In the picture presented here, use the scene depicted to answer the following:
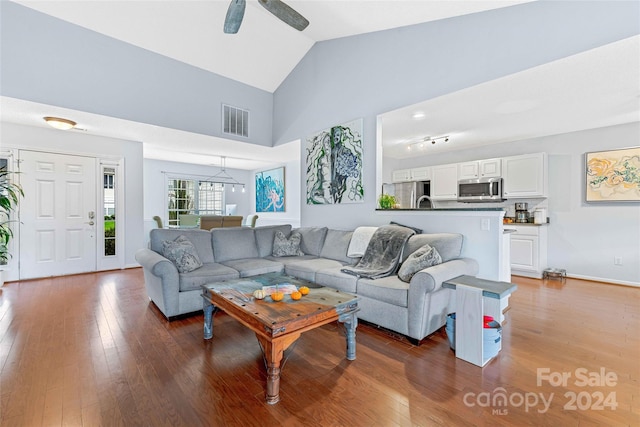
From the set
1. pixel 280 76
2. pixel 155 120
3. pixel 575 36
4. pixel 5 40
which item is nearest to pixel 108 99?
pixel 155 120

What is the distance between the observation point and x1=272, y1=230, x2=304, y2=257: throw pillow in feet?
13.1

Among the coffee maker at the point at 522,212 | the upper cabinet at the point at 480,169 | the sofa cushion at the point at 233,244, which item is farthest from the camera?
the upper cabinet at the point at 480,169

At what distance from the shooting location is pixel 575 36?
7.77ft

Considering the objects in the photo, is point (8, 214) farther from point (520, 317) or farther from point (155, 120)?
point (520, 317)

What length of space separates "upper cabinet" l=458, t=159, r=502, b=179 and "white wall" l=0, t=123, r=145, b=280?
6.38 metres

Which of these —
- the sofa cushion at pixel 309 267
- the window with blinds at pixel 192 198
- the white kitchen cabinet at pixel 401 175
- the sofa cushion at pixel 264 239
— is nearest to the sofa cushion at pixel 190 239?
the sofa cushion at pixel 264 239

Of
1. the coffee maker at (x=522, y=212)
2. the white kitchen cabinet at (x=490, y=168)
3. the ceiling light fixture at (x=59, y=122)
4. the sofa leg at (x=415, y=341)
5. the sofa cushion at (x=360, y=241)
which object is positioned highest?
the ceiling light fixture at (x=59, y=122)

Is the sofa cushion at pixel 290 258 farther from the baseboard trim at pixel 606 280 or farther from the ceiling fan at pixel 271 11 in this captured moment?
the baseboard trim at pixel 606 280

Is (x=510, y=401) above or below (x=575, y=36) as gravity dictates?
below

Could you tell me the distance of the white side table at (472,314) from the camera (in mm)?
2025

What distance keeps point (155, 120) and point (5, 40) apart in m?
1.66

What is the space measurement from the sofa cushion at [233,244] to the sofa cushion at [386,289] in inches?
72.3

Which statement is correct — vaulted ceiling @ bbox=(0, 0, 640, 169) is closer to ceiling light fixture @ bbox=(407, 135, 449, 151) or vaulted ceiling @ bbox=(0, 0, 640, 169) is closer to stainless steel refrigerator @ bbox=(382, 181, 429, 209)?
ceiling light fixture @ bbox=(407, 135, 449, 151)

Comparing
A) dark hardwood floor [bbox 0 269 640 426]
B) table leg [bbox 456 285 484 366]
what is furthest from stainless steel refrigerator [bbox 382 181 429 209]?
table leg [bbox 456 285 484 366]
